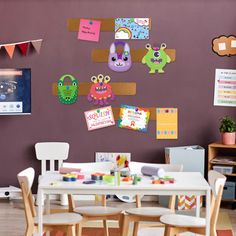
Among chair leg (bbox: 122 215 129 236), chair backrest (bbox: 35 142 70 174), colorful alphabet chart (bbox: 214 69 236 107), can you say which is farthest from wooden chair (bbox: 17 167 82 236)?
colorful alphabet chart (bbox: 214 69 236 107)

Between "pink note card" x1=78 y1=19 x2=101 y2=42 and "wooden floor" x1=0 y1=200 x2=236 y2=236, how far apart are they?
1697 mm

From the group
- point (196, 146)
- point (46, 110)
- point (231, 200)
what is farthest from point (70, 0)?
point (231, 200)

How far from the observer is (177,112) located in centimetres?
615

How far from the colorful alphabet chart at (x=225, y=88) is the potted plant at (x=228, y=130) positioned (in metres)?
0.28

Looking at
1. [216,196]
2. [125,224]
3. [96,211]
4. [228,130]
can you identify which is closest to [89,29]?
[228,130]

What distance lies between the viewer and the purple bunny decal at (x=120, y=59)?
614 centimetres

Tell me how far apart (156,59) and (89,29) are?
753 mm

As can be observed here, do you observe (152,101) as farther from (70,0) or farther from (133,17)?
(70,0)

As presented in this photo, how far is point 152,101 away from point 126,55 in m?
0.54

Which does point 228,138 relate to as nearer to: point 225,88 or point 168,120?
point 225,88

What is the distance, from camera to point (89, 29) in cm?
614

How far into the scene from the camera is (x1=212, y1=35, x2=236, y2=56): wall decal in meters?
6.06

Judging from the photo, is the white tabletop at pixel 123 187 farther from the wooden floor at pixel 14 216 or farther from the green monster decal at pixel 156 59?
the green monster decal at pixel 156 59

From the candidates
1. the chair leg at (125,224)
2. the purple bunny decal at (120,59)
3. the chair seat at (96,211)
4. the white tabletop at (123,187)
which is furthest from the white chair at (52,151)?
the white tabletop at (123,187)
